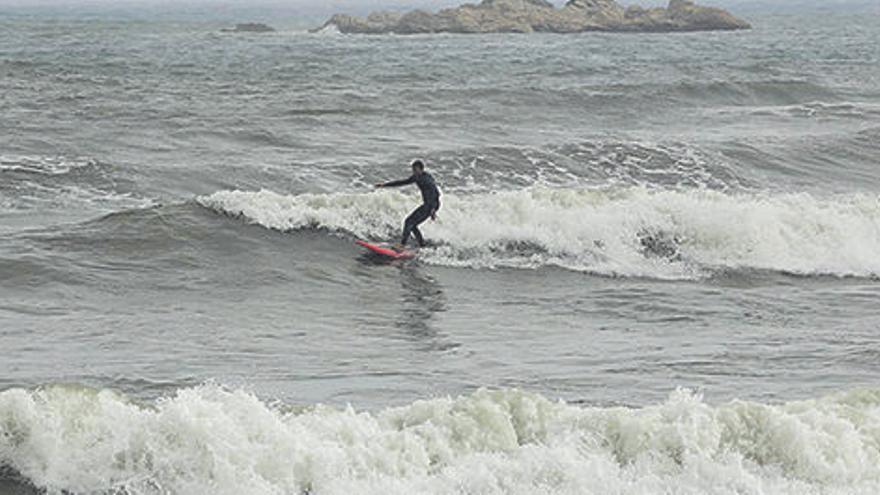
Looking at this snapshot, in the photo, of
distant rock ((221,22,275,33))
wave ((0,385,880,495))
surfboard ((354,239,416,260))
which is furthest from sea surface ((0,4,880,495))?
distant rock ((221,22,275,33))

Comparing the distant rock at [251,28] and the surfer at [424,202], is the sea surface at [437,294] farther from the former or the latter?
the distant rock at [251,28]

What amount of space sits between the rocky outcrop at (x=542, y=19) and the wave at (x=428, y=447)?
88902mm

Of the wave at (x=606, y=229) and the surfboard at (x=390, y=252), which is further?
the wave at (x=606, y=229)

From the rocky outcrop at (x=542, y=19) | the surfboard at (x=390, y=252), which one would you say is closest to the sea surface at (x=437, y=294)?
the surfboard at (x=390, y=252)

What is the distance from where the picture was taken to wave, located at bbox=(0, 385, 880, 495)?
29.8 feet

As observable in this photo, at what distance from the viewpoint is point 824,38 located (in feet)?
294

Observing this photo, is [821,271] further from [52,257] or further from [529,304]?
[52,257]

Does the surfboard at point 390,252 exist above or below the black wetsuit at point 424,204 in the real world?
below

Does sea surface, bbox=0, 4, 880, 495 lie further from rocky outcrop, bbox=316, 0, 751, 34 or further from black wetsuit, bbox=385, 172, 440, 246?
rocky outcrop, bbox=316, 0, 751, 34

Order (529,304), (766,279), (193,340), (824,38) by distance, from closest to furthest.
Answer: (193,340) < (529,304) < (766,279) < (824,38)

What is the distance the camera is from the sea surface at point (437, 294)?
9.45 metres

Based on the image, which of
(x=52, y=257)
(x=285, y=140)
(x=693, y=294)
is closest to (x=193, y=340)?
(x=52, y=257)

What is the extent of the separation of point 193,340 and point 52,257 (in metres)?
4.55

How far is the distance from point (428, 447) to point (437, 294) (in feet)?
25.3
